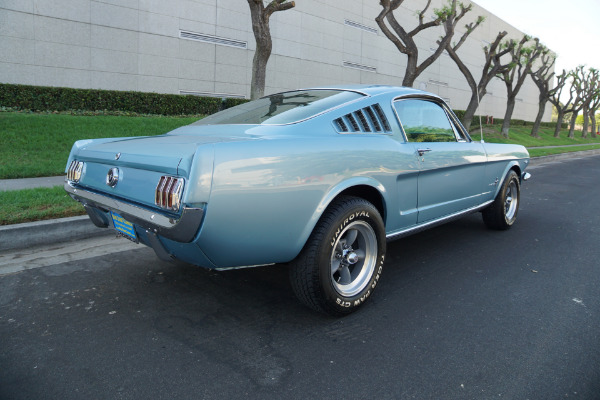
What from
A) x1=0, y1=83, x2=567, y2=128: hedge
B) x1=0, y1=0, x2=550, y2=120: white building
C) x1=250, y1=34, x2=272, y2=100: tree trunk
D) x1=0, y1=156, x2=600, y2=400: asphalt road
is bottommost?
x1=0, y1=156, x2=600, y2=400: asphalt road

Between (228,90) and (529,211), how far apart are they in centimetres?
1395

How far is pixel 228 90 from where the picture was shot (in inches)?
712

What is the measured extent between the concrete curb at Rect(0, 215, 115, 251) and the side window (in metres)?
3.28

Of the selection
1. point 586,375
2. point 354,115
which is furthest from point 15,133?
point 586,375

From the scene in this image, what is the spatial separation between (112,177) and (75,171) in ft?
2.05

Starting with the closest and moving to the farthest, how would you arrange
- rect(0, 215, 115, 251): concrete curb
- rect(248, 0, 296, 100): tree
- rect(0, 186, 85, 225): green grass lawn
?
rect(0, 215, 115, 251): concrete curb, rect(0, 186, 85, 225): green grass lawn, rect(248, 0, 296, 100): tree

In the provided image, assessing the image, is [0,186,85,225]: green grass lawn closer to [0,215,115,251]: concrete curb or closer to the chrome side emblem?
[0,215,115,251]: concrete curb

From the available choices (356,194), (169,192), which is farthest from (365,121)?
(169,192)

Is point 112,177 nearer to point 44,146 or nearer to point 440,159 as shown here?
point 440,159

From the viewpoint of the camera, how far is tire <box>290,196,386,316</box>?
8.66 feet

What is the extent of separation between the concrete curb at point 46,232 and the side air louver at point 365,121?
301 centimetres

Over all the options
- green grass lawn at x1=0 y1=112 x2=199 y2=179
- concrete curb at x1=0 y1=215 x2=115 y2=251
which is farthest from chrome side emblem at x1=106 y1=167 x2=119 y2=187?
green grass lawn at x1=0 y1=112 x2=199 y2=179

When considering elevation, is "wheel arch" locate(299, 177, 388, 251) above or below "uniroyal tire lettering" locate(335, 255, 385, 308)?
above

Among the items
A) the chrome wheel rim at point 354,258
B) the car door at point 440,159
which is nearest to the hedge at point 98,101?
the car door at point 440,159
